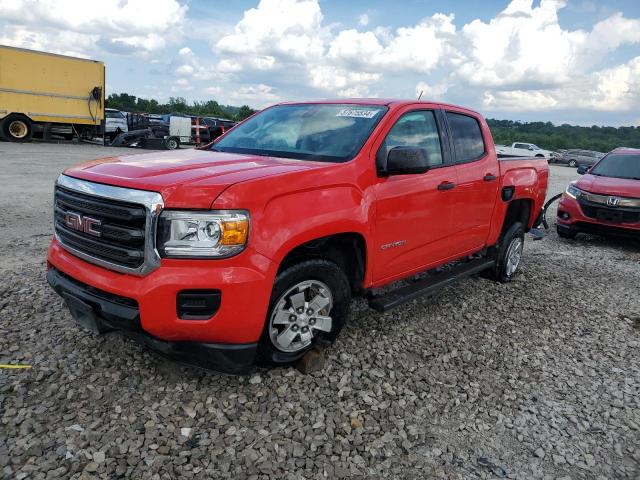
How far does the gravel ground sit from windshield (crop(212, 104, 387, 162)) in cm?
149

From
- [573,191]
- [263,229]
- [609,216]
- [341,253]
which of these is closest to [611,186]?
[609,216]

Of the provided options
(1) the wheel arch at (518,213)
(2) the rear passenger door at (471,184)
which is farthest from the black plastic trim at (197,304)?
(1) the wheel arch at (518,213)

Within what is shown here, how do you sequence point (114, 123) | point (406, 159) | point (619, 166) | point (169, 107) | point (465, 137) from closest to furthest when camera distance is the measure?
point (406, 159) → point (465, 137) → point (619, 166) → point (114, 123) → point (169, 107)

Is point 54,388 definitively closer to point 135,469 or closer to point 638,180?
point 135,469

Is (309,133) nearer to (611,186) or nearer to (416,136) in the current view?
(416,136)

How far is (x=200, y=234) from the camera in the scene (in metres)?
2.76

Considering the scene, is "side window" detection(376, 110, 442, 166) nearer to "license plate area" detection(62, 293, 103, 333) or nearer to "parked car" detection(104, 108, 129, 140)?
"license plate area" detection(62, 293, 103, 333)

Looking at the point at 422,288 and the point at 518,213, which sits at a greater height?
the point at 518,213

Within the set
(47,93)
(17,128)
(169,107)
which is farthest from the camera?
(169,107)

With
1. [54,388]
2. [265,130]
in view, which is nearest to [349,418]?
[54,388]

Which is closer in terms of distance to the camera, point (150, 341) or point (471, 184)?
point (150, 341)

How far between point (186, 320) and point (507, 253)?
13.5 feet

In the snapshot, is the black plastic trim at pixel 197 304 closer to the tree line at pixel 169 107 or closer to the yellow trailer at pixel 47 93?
the yellow trailer at pixel 47 93

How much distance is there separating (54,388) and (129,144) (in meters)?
20.3
